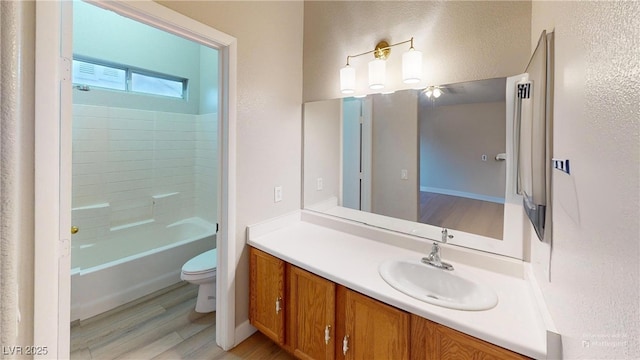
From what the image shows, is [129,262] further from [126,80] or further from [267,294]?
[126,80]

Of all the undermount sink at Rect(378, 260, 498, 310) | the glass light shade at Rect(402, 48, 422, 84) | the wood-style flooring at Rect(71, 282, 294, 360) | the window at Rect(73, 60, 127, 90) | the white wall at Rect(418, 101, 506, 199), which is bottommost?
the wood-style flooring at Rect(71, 282, 294, 360)

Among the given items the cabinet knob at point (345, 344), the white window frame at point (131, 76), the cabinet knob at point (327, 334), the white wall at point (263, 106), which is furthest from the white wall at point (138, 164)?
A: the cabinet knob at point (345, 344)

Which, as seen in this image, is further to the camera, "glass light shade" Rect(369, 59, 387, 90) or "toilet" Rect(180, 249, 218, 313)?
"toilet" Rect(180, 249, 218, 313)

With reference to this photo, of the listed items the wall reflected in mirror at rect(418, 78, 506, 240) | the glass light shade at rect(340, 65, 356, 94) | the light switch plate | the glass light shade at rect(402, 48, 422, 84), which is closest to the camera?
the wall reflected in mirror at rect(418, 78, 506, 240)

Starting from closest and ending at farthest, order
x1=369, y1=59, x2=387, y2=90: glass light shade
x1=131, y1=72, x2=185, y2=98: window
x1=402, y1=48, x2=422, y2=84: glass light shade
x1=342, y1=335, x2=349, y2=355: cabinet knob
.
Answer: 1. x1=342, y1=335, x2=349, y2=355: cabinet knob
2. x1=402, y1=48, x2=422, y2=84: glass light shade
3. x1=369, y1=59, x2=387, y2=90: glass light shade
4. x1=131, y1=72, x2=185, y2=98: window

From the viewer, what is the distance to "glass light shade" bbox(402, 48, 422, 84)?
1.59 meters

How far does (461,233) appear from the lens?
160 cm

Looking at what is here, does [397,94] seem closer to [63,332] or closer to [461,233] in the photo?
[461,233]

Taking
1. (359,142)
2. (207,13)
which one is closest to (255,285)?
(359,142)

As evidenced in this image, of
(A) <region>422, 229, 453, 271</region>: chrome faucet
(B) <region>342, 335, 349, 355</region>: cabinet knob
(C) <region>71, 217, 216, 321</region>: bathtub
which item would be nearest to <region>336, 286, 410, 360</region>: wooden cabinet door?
(B) <region>342, 335, 349, 355</region>: cabinet knob

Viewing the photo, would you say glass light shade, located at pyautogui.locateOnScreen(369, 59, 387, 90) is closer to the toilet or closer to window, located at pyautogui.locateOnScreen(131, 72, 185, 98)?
the toilet

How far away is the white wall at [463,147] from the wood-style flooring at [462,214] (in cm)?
6

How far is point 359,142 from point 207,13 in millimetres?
1295

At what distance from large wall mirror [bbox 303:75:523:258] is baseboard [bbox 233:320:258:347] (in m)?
1.00
